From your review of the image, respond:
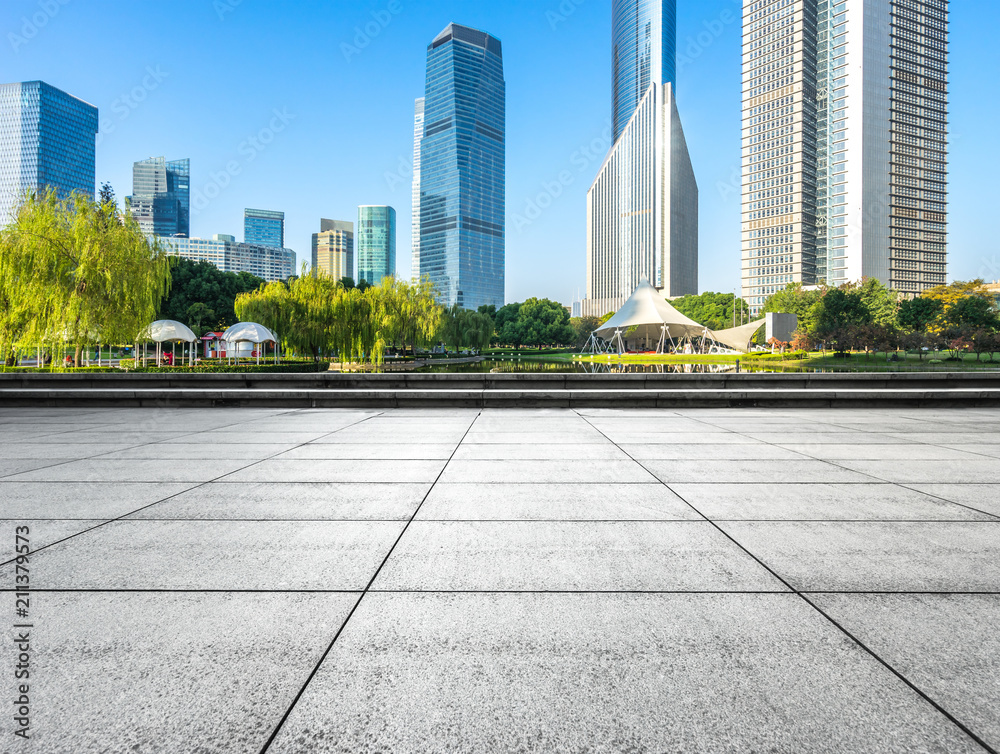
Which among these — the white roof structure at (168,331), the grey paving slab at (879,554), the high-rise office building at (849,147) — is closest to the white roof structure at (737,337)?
the white roof structure at (168,331)

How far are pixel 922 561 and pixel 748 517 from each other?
3.80 feet

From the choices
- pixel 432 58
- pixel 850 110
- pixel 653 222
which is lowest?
pixel 653 222

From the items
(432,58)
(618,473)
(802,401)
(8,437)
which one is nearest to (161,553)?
(618,473)

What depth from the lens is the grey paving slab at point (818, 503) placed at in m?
4.36

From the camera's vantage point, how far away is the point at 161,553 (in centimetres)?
353

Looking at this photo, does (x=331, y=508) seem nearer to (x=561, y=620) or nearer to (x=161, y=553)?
(x=161, y=553)

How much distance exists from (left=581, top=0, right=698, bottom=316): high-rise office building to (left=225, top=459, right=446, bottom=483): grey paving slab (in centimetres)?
16024

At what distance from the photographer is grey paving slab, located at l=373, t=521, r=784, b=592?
3.08 meters

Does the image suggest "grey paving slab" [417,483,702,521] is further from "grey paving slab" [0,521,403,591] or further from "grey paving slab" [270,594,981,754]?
"grey paving slab" [270,594,981,754]

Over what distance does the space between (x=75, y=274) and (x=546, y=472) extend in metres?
24.1

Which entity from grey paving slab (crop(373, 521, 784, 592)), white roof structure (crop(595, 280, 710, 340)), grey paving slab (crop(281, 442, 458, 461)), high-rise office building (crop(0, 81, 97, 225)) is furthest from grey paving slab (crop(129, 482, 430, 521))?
high-rise office building (crop(0, 81, 97, 225))

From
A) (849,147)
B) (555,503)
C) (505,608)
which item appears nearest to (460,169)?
(849,147)

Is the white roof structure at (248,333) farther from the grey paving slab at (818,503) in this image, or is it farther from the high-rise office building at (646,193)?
the high-rise office building at (646,193)

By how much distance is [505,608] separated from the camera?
2.78m
